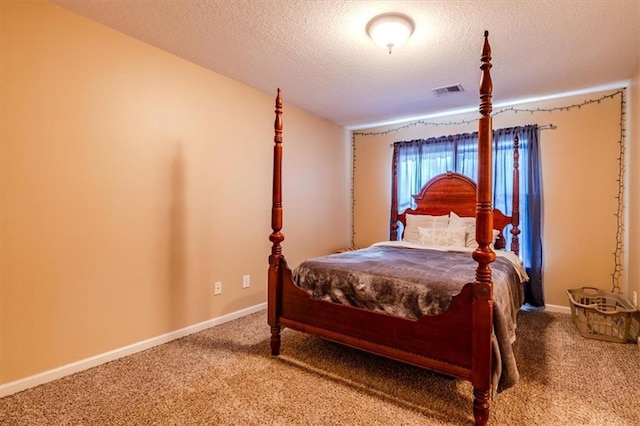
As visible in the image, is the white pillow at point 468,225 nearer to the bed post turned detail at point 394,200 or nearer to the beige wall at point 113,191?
the bed post turned detail at point 394,200

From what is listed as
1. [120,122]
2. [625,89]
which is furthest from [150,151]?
[625,89]

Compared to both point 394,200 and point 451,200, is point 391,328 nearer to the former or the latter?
point 451,200

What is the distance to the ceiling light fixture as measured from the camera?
214 centimetres

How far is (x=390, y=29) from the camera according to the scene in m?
2.20

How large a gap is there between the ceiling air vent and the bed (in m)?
1.63

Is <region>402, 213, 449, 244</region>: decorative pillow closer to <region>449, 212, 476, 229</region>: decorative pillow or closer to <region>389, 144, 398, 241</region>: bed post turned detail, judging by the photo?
<region>449, 212, 476, 229</region>: decorative pillow

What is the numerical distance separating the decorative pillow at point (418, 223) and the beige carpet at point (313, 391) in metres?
1.51

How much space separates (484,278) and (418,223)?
237 centimetres


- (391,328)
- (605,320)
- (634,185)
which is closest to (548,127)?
(634,185)

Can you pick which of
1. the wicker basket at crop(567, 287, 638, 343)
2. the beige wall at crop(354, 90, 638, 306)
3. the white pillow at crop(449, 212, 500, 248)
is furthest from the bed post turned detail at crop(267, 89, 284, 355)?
the wicker basket at crop(567, 287, 638, 343)

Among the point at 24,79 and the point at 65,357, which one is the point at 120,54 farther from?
the point at 65,357

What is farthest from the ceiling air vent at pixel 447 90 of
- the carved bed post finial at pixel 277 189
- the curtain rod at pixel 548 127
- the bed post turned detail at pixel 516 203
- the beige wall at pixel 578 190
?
the carved bed post finial at pixel 277 189

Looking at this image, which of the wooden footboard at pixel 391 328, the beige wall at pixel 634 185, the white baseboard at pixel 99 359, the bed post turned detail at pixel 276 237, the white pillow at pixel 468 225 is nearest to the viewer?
the wooden footboard at pixel 391 328

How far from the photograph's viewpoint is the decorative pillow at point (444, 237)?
3.45 metres
